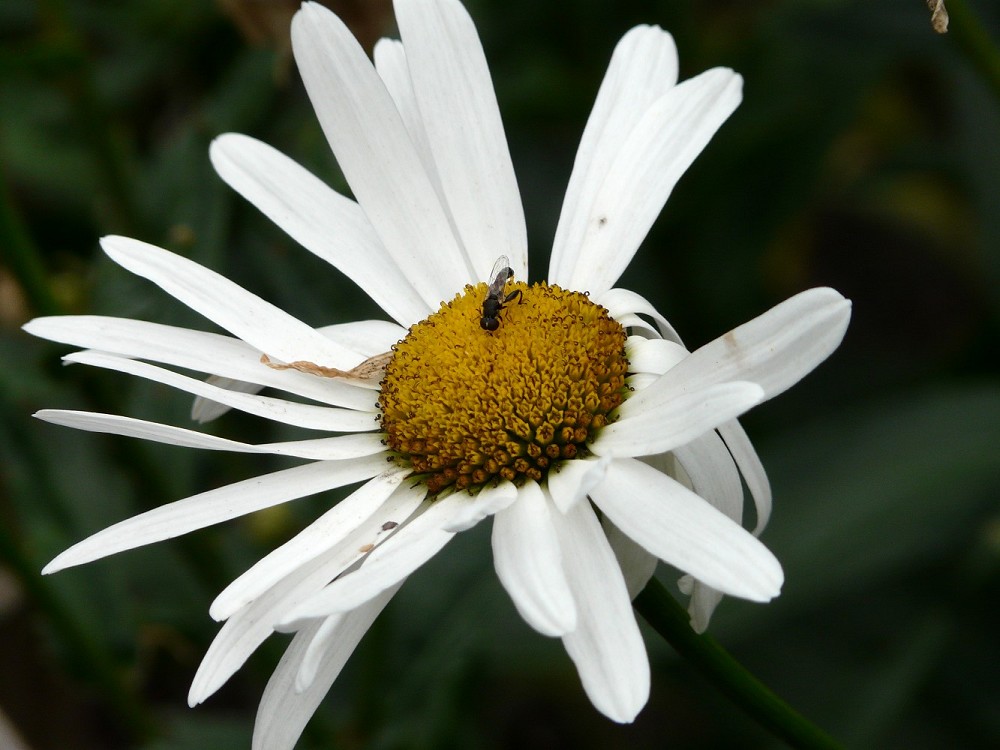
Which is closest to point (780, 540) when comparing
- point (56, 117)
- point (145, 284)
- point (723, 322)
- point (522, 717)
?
point (723, 322)

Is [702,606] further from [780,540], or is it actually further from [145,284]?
[145,284]

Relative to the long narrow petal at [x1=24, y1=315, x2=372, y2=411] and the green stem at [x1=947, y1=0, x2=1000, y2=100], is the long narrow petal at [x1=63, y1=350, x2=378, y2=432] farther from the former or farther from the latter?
the green stem at [x1=947, y1=0, x2=1000, y2=100]

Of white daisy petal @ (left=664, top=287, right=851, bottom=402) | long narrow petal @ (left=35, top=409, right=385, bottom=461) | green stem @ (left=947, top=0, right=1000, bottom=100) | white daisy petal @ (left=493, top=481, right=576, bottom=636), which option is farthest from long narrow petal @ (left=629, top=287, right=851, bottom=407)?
green stem @ (left=947, top=0, right=1000, bottom=100)

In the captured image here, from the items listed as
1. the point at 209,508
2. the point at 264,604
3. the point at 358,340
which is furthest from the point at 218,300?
the point at 264,604

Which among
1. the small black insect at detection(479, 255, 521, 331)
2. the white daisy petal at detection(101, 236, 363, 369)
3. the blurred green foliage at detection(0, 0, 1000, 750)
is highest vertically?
the white daisy petal at detection(101, 236, 363, 369)

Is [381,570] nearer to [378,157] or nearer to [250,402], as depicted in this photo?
[250,402]

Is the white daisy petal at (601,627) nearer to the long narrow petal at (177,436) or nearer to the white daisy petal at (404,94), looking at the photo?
the long narrow petal at (177,436)
